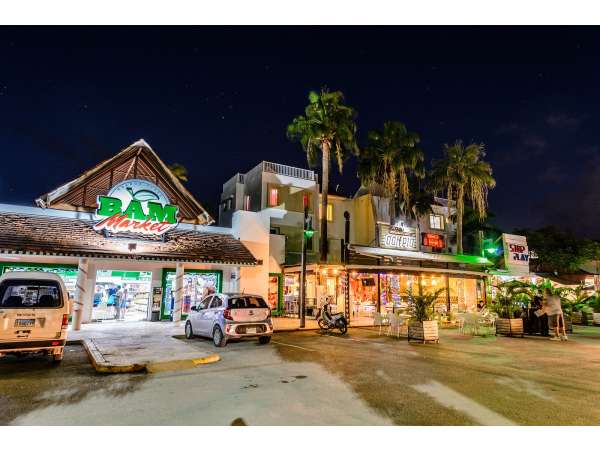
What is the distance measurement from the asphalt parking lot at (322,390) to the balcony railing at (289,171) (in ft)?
58.5

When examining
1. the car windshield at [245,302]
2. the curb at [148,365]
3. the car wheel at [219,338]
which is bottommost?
the curb at [148,365]

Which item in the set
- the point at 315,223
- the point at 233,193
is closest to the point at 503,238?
the point at 315,223

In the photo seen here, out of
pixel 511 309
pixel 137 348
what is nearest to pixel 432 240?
pixel 511 309

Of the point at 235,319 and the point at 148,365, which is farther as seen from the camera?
the point at 235,319

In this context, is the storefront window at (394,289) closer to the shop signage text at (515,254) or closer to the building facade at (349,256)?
the building facade at (349,256)

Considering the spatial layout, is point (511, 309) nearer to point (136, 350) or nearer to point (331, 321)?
point (331, 321)

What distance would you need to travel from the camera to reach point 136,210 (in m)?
16.9

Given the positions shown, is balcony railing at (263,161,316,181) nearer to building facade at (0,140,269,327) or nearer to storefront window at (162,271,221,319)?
building facade at (0,140,269,327)

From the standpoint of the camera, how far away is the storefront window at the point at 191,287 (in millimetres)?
19500

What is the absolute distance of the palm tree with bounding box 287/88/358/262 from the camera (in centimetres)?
2455

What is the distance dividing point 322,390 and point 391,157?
24.0 metres

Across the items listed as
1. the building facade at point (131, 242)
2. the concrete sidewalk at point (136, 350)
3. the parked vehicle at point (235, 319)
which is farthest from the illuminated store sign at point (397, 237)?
the concrete sidewalk at point (136, 350)

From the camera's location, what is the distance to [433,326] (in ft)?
43.2

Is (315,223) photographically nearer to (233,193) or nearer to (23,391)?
(233,193)
